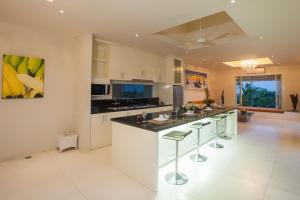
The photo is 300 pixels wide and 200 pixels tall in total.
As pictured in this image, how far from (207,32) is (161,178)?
3748 millimetres

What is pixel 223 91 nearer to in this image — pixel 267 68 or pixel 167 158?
pixel 267 68

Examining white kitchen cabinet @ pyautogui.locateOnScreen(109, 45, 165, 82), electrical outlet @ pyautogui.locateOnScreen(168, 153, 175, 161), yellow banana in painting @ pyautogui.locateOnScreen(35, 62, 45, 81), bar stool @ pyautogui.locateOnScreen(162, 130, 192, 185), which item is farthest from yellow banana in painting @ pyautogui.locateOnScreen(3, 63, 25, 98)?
electrical outlet @ pyautogui.locateOnScreen(168, 153, 175, 161)

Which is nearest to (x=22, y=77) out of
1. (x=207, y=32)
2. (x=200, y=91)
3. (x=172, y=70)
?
(x=172, y=70)

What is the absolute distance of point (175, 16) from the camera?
278 cm

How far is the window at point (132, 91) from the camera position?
480 centimetres

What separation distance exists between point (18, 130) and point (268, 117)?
396 inches

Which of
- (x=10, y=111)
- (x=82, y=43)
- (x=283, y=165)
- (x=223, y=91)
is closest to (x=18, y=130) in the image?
(x=10, y=111)

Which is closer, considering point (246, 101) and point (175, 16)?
point (175, 16)

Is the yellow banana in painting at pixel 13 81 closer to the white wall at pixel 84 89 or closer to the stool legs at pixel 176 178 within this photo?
the white wall at pixel 84 89

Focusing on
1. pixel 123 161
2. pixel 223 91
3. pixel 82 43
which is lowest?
Result: pixel 123 161

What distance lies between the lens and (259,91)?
9.21m

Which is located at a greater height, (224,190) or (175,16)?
(175,16)

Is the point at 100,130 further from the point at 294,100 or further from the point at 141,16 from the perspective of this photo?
the point at 294,100

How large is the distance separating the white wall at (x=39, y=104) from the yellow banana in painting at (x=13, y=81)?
0.61ft
